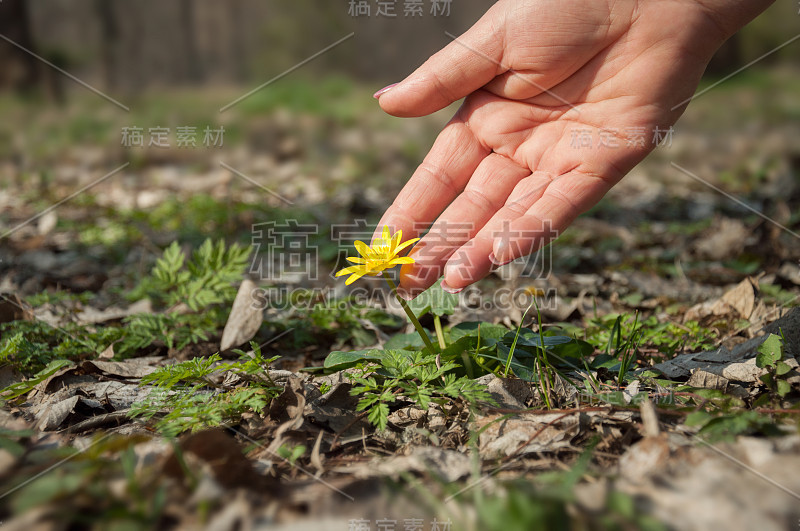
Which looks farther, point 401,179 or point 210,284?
point 401,179

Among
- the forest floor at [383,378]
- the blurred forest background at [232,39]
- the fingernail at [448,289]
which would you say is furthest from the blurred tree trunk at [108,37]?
the fingernail at [448,289]

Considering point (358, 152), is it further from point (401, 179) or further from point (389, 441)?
point (389, 441)

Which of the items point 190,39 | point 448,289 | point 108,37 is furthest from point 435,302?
point 108,37

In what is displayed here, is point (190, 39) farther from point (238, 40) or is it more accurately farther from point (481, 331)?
point (481, 331)

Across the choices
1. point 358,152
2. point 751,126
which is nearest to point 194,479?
point 358,152

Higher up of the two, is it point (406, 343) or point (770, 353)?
point (770, 353)

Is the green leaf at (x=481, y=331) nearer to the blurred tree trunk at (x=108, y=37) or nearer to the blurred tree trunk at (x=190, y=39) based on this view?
the blurred tree trunk at (x=190, y=39)

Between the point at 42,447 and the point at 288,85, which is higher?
the point at 288,85
